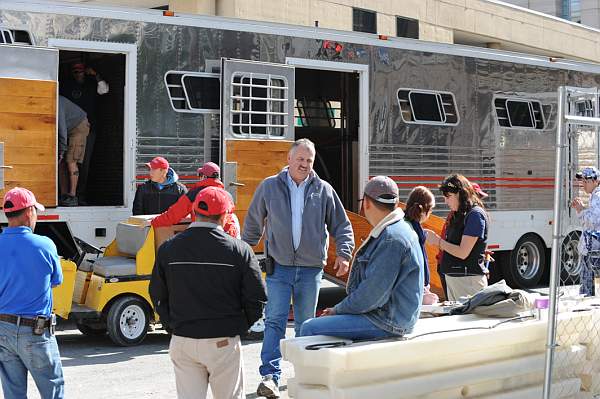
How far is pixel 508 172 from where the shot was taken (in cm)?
1343

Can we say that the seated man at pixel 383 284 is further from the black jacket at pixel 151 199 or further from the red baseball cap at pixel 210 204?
the black jacket at pixel 151 199

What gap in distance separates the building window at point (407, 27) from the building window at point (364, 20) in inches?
33.1

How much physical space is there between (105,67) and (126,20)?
1.27 metres

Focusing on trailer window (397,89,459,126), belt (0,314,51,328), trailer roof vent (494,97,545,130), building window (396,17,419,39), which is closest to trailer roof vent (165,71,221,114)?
trailer window (397,89,459,126)

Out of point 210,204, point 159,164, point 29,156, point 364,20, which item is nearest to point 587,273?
point 159,164

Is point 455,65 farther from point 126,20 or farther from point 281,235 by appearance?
point 281,235

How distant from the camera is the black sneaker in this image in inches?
397

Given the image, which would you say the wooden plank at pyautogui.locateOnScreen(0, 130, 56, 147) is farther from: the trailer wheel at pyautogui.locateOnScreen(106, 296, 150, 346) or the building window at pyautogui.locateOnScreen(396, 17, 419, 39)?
the building window at pyautogui.locateOnScreen(396, 17, 419, 39)

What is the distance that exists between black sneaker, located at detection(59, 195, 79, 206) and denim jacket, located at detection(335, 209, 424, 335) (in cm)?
560

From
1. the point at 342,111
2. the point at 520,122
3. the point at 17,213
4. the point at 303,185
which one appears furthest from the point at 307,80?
the point at 17,213

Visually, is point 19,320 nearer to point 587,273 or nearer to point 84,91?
point 587,273

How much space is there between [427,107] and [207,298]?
802 cm

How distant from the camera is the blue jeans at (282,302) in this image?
22.5 ft

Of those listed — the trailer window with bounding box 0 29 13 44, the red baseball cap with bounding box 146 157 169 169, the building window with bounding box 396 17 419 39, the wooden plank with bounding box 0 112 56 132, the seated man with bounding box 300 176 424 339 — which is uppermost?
the building window with bounding box 396 17 419 39
